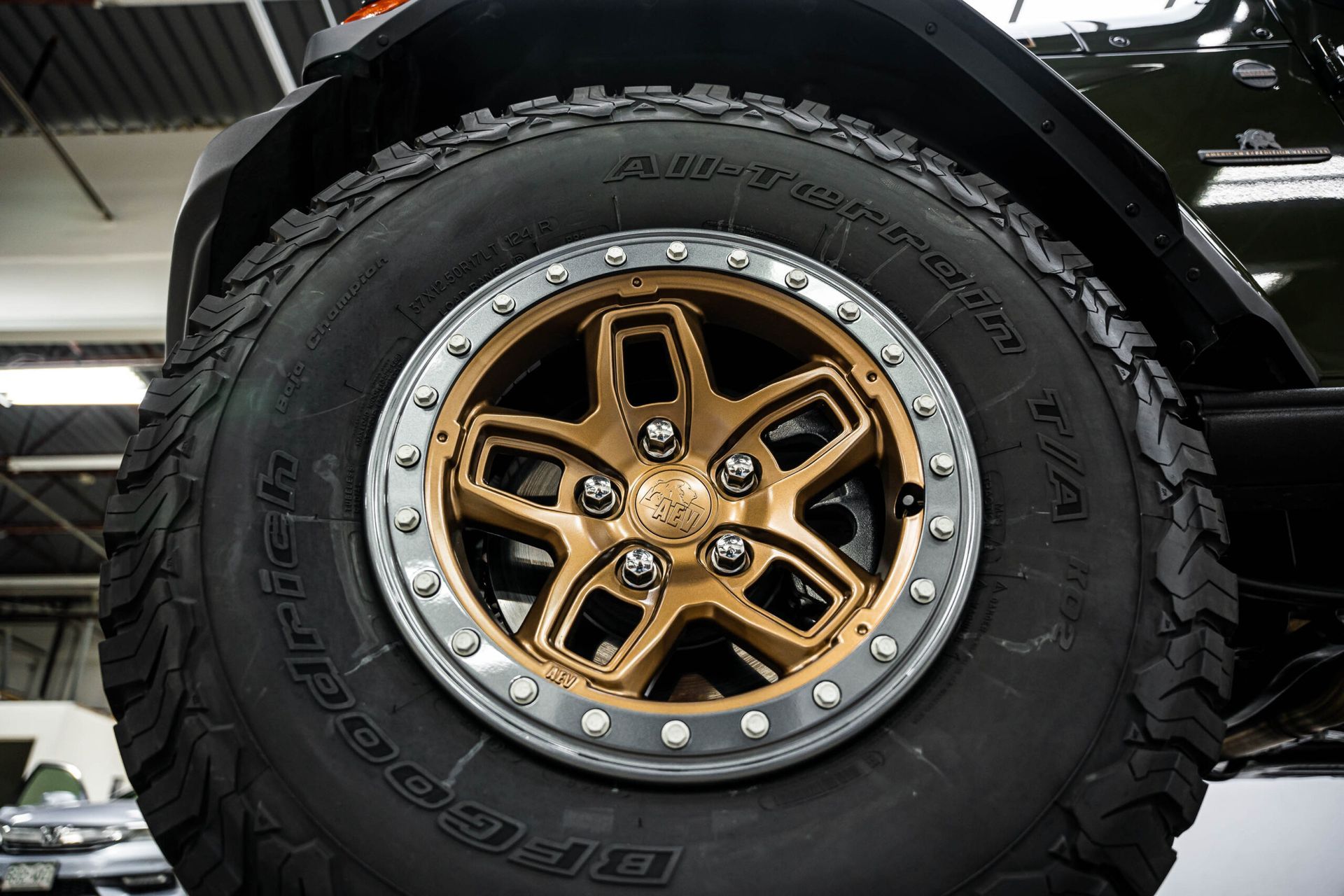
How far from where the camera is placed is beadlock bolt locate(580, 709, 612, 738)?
3.08 feet

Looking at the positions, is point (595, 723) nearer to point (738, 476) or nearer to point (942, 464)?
point (738, 476)

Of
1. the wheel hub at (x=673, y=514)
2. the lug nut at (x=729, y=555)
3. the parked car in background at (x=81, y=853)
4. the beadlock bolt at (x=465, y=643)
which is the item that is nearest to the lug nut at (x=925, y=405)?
the wheel hub at (x=673, y=514)

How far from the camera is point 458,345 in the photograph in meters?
1.17

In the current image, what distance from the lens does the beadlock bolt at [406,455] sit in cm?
109

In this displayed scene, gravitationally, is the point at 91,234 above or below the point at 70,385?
above

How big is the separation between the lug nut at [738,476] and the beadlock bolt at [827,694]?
0.31 m

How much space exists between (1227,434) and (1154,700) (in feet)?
2.16

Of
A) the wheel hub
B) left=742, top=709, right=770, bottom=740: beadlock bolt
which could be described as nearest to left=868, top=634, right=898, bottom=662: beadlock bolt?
the wheel hub

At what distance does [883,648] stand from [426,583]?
0.52 m

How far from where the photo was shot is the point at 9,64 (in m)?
8.18

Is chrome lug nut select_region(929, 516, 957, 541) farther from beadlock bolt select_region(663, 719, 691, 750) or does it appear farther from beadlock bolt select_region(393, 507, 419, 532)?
beadlock bolt select_region(393, 507, 419, 532)

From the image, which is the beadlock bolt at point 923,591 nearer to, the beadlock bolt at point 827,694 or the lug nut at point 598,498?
the beadlock bolt at point 827,694

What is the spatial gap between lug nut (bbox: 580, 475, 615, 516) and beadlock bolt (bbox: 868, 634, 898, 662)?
38cm

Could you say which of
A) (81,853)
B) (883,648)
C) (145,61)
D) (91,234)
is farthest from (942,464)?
(91,234)
